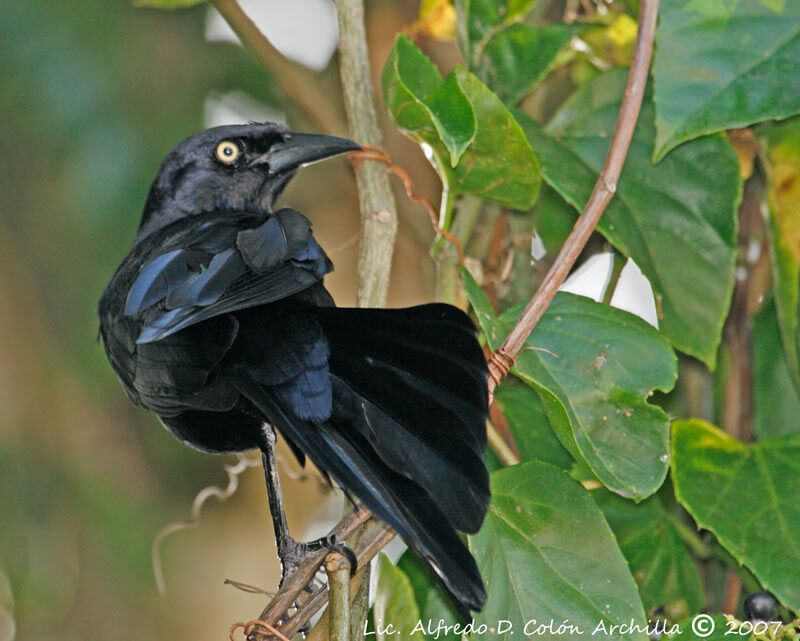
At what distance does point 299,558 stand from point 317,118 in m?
1.18

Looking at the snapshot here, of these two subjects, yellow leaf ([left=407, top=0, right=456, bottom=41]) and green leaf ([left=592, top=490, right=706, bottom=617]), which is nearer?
green leaf ([left=592, top=490, right=706, bottom=617])

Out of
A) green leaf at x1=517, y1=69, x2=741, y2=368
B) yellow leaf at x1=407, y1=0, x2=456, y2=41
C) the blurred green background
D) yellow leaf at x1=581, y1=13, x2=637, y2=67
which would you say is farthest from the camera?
the blurred green background

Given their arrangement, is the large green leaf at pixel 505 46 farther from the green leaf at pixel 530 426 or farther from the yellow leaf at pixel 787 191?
the green leaf at pixel 530 426

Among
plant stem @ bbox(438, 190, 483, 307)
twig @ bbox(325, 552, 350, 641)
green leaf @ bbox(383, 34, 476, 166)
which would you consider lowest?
twig @ bbox(325, 552, 350, 641)

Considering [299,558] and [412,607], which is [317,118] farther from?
[412,607]

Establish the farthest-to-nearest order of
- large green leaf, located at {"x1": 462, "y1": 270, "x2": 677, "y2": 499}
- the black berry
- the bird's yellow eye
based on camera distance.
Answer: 1. the bird's yellow eye
2. the black berry
3. large green leaf, located at {"x1": 462, "y1": 270, "x2": 677, "y2": 499}

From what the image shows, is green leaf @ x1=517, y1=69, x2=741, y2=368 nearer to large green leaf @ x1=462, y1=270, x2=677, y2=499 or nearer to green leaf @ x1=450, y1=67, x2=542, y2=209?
green leaf @ x1=450, y1=67, x2=542, y2=209

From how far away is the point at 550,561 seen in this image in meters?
1.62

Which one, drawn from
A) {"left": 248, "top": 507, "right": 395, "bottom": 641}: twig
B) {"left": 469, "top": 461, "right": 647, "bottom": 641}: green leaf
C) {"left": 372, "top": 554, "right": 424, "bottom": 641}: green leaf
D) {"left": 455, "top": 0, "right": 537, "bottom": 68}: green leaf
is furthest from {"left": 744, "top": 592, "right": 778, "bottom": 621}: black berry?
{"left": 455, "top": 0, "right": 537, "bottom": 68}: green leaf

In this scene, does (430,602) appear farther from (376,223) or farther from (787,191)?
(787,191)

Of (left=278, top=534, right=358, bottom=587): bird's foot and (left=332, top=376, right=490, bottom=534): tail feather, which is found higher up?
(left=332, top=376, right=490, bottom=534): tail feather

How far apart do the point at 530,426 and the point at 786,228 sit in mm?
643

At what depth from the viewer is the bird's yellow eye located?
249 cm

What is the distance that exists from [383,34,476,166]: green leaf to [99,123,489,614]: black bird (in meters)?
0.28
